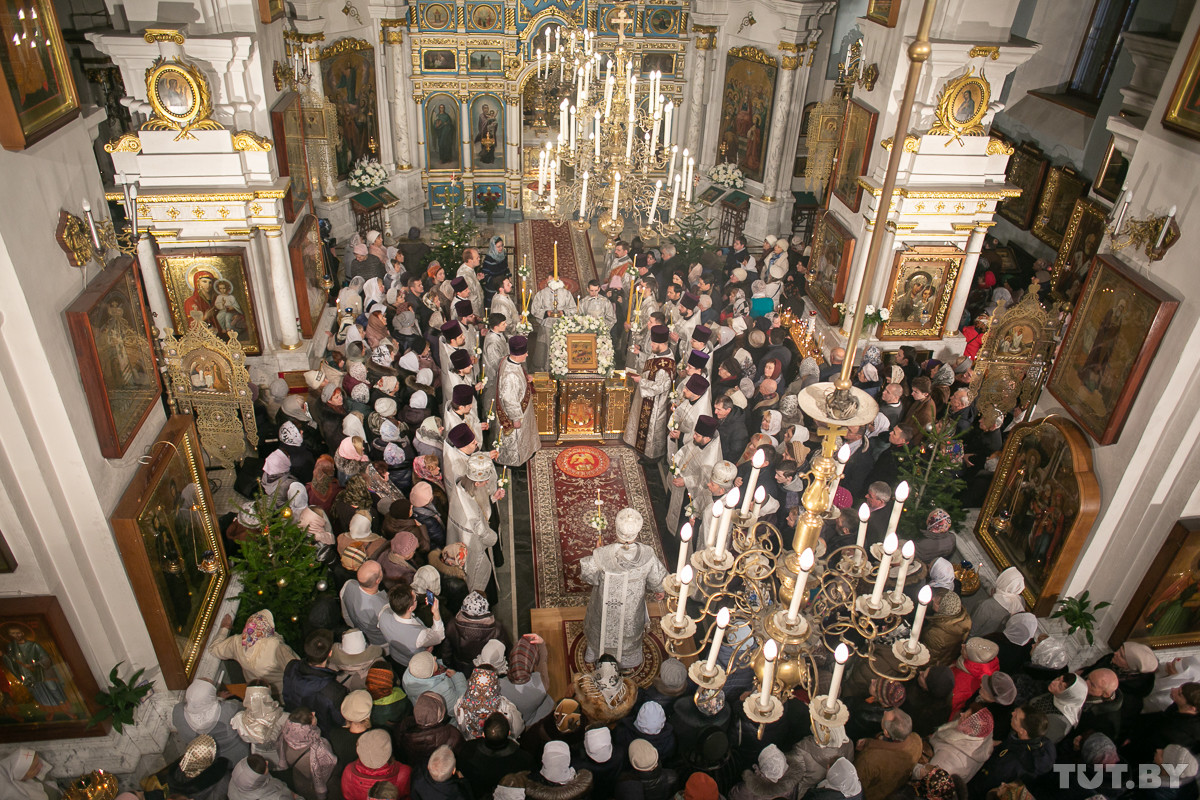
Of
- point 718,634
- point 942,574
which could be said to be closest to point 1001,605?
point 942,574

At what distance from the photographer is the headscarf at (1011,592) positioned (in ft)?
22.6

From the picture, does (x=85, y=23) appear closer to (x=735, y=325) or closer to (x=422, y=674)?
(x=735, y=325)

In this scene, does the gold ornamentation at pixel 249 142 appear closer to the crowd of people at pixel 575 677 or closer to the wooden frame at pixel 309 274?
the wooden frame at pixel 309 274

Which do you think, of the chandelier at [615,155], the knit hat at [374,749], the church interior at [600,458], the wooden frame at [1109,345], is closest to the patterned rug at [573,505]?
the church interior at [600,458]

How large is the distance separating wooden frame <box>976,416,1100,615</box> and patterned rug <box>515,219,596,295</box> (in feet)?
26.9

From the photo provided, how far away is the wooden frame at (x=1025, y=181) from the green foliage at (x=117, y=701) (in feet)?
48.2

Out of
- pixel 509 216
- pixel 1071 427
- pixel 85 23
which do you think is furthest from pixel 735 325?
pixel 85 23

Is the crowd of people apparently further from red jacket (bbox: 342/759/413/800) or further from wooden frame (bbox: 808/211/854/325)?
wooden frame (bbox: 808/211/854/325)

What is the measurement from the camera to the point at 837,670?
370cm

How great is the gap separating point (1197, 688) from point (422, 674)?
557 cm

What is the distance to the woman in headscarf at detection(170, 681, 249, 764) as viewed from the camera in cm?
558

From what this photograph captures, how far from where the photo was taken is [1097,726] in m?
6.00

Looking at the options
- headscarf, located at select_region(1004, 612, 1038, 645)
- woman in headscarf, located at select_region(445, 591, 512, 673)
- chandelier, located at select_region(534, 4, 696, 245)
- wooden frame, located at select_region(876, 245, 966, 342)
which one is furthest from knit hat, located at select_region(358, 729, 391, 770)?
wooden frame, located at select_region(876, 245, 966, 342)

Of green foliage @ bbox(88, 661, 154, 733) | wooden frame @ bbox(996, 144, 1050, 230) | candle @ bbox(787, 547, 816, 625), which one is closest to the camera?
candle @ bbox(787, 547, 816, 625)
